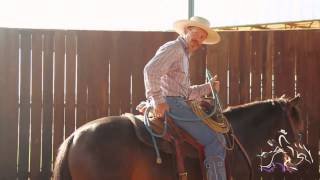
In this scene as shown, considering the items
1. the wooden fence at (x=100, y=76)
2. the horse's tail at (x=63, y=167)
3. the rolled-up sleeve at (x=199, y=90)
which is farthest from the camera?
the wooden fence at (x=100, y=76)

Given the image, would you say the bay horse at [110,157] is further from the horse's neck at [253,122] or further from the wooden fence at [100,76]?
the wooden fence at [100,76]

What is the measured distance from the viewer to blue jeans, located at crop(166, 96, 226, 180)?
5504mm

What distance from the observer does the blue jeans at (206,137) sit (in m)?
5.50

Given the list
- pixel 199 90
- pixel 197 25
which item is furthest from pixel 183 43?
pixel 199 90

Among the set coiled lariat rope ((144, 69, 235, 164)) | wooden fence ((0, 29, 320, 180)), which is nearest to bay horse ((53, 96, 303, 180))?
coiled lariat rope ((144, 69, 235, 164))

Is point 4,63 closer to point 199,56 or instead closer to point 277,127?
point 199,56

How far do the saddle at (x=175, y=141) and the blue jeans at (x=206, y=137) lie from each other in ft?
0.21

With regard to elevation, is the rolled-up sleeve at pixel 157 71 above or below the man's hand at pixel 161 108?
above

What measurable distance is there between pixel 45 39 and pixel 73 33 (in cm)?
45

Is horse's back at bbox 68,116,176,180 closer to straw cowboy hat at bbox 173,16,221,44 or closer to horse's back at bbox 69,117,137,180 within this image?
horse's back at bbox 69,117,137,180

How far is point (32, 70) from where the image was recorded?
332 inches

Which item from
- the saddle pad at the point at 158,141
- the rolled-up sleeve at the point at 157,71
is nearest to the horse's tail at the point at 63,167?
the saddle pad at the point at 158,141

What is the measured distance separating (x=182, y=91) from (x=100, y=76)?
10.00 feet

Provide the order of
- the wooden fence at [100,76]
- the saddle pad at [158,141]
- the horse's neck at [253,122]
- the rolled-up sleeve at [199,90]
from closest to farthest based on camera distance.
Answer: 1. the saddle pad at [158,141]
2. the horse's neck at [253,122]
3. the rolled-up sleeve at [199,90]
4. the wooden fence at [100,76]
